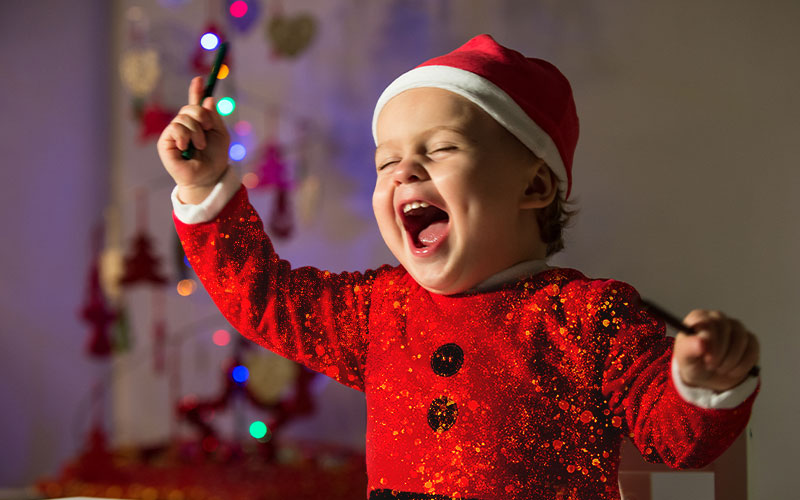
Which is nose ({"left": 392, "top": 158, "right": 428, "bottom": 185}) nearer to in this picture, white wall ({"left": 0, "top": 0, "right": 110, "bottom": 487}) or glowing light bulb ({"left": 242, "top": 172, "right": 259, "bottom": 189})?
glowing light bulb ({"left": 242, "top": 172, "right": 259, "bottom": 189})

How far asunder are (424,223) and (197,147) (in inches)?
8.8

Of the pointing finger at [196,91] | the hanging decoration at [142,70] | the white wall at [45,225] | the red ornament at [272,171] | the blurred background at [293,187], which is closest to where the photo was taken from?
the pointing finger at [196,91]

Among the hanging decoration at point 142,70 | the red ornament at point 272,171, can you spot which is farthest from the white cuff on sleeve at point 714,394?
the hanging decoration at point 142,70

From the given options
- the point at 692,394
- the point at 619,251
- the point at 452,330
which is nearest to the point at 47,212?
the point at 619,251

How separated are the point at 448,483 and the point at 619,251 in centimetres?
90

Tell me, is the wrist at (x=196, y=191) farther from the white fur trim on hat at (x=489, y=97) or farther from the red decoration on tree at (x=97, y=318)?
the red decoration on tree at (x=97, y=318)

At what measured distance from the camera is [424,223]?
2.37ft

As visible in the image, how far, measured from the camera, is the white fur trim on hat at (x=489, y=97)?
2.33 feet

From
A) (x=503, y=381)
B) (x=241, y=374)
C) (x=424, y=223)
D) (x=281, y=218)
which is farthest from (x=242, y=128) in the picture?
(x=503, y=381)

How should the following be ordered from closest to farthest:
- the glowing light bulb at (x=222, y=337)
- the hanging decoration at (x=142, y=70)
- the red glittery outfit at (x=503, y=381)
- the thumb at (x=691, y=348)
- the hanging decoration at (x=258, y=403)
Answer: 1. the thumb at (x=691, y=348)
2. the red glittery outfit at (x=503, y=381)
3. the hanging decoration at (x=258, y=403)
4. the hanging decoration at (x=142, y=70)
5. the glowing light bulb at (x=222, y=337)

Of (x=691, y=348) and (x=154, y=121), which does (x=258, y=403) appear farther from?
(x=691, y=348)

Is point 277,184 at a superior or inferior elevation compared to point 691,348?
superior

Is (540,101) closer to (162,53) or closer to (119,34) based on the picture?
(162,53)

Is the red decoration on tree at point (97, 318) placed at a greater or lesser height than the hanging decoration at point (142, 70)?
lesser
